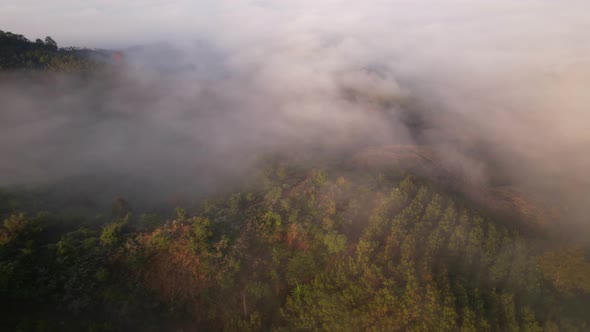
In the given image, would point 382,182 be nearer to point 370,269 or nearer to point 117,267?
point 370,269

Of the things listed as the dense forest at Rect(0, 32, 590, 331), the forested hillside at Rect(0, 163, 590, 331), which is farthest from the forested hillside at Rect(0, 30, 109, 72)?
the forested hillside at Rect(0, 163, 590, 331)

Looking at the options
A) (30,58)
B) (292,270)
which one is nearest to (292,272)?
(292,270)

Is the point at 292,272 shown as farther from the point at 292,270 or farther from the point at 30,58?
the point at 30,58

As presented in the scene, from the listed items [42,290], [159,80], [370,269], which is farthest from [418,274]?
[159,80]

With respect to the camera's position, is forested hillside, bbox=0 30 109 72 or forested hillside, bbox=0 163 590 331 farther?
forested hillside, bbox=0 30 109 72

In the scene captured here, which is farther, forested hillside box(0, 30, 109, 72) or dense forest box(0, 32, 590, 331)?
forested hillside box(0, 30, 109, 72)

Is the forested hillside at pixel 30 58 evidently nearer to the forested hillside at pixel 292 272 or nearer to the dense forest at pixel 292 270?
the dense forest at pixel 292 270

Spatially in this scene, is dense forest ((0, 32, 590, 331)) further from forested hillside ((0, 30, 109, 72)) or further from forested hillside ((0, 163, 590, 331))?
forested hillside ((0, 30, 109, 72))

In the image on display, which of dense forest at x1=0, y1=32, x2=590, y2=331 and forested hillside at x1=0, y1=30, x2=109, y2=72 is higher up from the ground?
forested hillside at x1=0, y1=30, x2=109, y2=72

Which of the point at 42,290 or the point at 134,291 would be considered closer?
the point at 42,290

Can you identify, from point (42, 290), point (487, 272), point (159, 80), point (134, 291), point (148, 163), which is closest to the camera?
point (42, 290)
